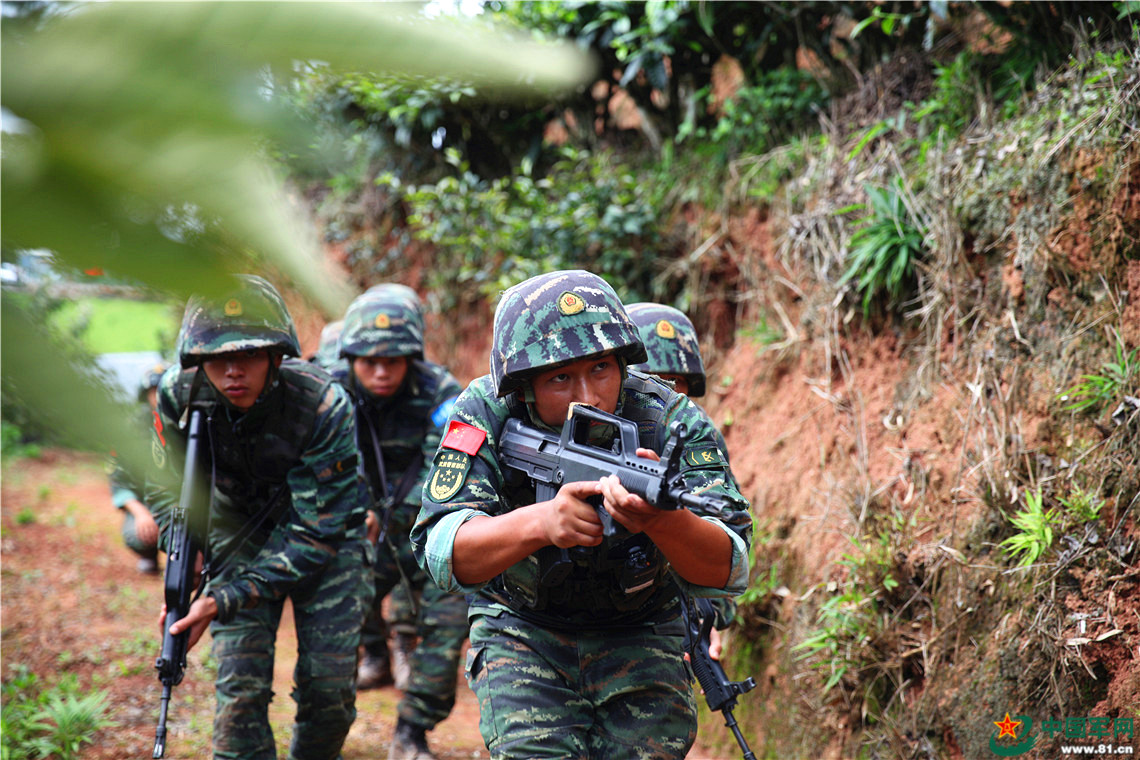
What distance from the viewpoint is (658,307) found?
4.21m

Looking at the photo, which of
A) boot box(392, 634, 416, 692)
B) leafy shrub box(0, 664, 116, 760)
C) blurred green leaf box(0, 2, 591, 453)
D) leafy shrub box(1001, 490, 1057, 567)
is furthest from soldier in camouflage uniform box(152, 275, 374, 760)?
blurred green leaf box(0, 2, 591, 453)

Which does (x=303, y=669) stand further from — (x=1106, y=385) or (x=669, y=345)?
(x=1106, y=385)

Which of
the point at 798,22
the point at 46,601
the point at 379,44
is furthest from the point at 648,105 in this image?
the point at 379,44

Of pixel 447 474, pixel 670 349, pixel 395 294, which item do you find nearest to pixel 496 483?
pixel 447 474

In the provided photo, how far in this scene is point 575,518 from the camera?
83.7 inches

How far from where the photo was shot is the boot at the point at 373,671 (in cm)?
602

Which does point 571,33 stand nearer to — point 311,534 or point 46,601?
point 311,534

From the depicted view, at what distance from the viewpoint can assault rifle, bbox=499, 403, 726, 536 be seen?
200 centimetres

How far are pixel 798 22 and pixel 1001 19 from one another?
1305 millimetres

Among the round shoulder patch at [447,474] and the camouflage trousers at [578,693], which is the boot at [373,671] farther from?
the round shoulder patch at [447,474]

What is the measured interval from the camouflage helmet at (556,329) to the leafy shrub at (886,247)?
2.22 meters

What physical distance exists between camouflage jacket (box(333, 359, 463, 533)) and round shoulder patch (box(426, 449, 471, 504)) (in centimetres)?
270

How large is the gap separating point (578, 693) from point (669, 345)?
1784 mm

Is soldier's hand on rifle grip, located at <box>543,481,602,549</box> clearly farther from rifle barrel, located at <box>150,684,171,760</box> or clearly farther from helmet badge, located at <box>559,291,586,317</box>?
rifle barrel, located at <box>150,684,171,760</box>
